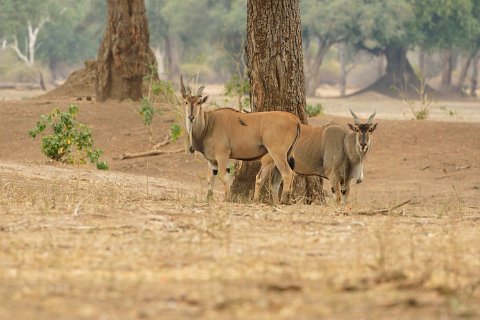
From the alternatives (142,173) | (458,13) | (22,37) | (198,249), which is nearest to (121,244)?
(198,249)

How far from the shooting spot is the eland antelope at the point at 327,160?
41.3 feet

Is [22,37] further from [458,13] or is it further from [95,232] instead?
[95,232]

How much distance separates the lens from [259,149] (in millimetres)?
12266

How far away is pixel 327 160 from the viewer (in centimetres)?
1266

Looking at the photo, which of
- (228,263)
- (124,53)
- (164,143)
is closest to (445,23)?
(124,53)

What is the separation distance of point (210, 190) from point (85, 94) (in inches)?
612

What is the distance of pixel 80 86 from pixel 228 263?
20976 millimetres

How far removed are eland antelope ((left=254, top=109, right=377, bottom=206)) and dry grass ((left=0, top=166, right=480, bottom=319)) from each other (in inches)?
64.5

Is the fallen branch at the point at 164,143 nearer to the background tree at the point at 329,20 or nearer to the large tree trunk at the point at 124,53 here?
the large tree trunk at the point at 124,53

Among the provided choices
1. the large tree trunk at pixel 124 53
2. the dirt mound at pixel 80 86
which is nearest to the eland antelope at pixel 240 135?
the large tree trunk at pixel 124 53

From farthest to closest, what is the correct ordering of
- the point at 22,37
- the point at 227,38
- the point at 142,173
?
the point at 22,37 → the point at 227,38 → the point at 142,173

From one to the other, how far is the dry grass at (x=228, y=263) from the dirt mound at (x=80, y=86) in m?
16.6

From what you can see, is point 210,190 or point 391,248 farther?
point 210,190

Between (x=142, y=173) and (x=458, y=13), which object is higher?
(x=458, y=13)
